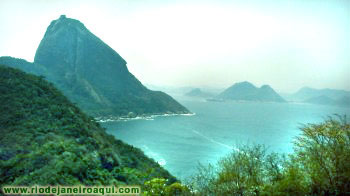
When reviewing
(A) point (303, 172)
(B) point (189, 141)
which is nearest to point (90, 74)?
(B) point (189, 141)

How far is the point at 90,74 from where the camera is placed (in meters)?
170

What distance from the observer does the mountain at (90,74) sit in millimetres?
144750

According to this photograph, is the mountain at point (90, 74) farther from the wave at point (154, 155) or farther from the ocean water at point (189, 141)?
the wave at point (154, 155)

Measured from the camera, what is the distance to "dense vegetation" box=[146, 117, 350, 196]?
1262 cm

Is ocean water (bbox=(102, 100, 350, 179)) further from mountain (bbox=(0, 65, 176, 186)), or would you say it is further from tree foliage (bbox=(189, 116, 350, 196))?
tree foliage (bbox=(189, 116, 350, 196))

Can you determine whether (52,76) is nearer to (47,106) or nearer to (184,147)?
(184,147)

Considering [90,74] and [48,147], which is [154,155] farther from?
[90,74]

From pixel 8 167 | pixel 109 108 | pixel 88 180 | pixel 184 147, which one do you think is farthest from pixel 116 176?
pixel 109 108

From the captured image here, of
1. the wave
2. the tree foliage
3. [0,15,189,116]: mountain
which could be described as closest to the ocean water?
the wave

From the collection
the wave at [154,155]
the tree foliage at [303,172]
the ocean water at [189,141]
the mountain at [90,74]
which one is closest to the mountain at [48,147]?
the tree foliage at [303,172]

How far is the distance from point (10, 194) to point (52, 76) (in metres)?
152

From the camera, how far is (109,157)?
3231cm

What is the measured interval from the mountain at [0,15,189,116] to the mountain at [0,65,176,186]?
293 ft

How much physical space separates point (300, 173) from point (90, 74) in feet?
552
